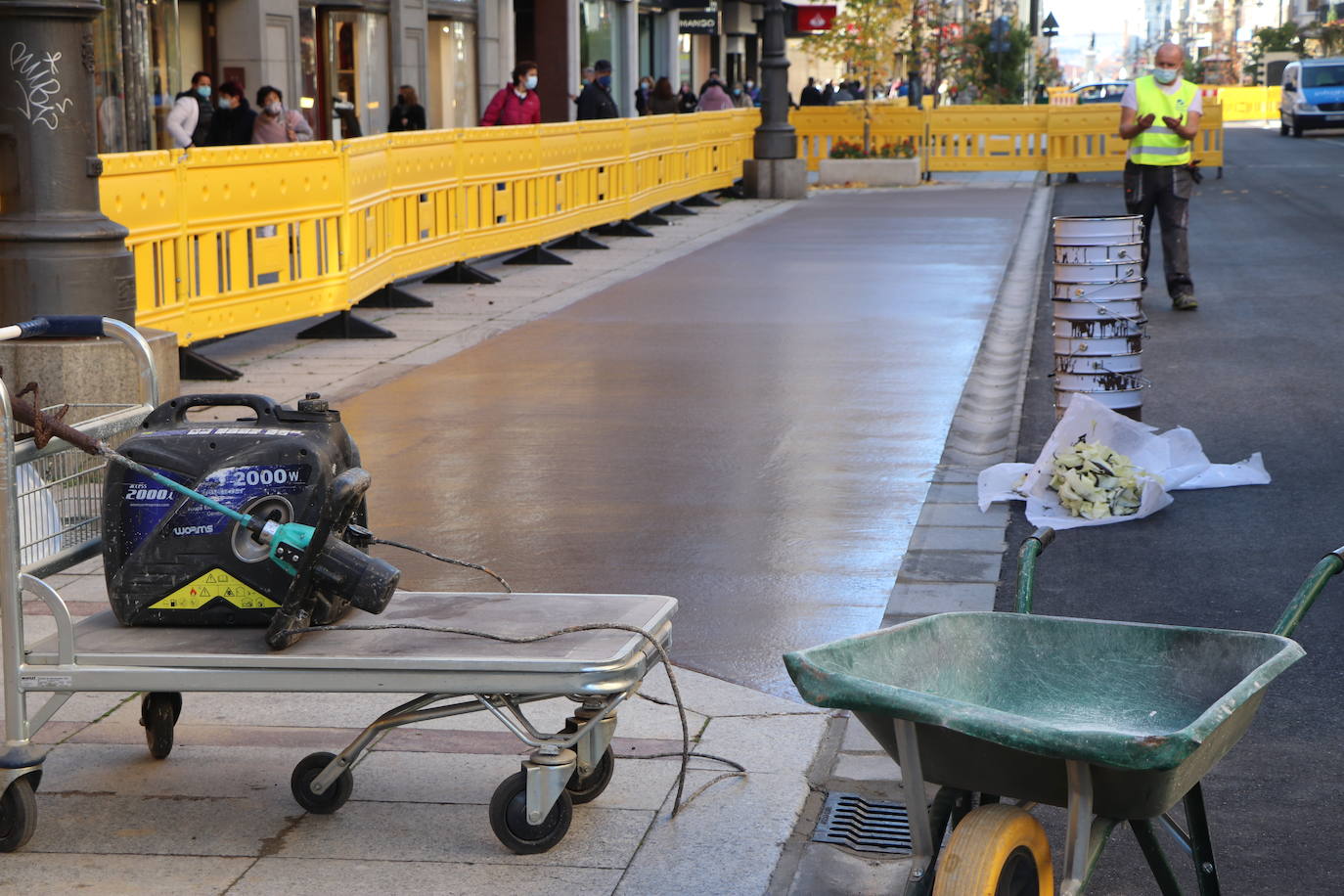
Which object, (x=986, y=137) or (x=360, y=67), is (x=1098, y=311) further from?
(x=986, y=137)

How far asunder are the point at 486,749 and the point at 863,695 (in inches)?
75.9

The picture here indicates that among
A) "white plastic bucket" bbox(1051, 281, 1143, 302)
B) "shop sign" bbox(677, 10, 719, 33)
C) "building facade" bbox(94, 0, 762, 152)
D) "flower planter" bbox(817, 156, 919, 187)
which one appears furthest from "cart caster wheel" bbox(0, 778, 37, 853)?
"shop sign" bbox(677, 10, 719, 33)

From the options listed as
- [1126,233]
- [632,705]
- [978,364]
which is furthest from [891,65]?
[632,705]

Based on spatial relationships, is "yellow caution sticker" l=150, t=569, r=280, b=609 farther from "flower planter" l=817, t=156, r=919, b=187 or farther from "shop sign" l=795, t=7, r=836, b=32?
"shop sign" l=795, t=7, r=836, b=32

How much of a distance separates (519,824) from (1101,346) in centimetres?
535

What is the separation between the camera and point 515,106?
Result: 20844mm

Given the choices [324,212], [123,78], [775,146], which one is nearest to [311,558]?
[324,212]

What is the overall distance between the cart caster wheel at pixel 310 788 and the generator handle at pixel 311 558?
36cm

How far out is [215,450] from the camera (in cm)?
418

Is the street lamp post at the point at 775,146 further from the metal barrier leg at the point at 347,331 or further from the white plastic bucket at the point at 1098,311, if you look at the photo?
the white plastic bucket at the point at 1098,311

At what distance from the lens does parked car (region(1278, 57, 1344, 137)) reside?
52.5 metres

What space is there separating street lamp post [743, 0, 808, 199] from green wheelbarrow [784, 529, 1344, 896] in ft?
83.1

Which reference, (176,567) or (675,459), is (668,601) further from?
(675,459)

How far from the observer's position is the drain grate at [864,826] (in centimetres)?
413
